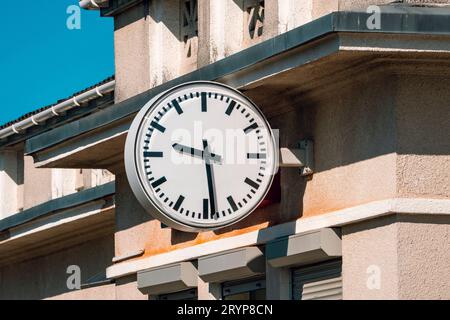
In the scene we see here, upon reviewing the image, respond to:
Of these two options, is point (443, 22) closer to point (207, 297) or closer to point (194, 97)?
point (194, 97)

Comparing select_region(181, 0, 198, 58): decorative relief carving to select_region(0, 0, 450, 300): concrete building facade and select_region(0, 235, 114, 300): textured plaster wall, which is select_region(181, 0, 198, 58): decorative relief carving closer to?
select_region(0, 0, 450, 300): concrete building facade

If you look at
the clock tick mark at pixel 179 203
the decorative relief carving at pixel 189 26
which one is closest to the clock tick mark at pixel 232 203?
the clock tick mark at pixel 179 203

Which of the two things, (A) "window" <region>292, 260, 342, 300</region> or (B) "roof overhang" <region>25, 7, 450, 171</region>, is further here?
(A) "window" <region>292, 260, 342, 300</region>

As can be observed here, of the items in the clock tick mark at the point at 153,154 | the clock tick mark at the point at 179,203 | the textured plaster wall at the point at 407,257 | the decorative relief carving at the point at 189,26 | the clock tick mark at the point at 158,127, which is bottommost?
the textured plaster wall at the point at 407,257

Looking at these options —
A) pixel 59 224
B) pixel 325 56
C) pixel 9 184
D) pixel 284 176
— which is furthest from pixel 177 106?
pixel 9 184

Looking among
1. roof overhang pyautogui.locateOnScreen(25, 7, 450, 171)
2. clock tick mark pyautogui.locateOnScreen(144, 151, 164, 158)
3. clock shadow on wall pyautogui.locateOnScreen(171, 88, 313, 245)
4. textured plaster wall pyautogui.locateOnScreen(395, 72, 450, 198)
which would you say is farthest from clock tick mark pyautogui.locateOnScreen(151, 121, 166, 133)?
textured plaster wall pyautogui.locateOnScreen(395, 72, 450, 198)

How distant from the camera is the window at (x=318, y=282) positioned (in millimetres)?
19078

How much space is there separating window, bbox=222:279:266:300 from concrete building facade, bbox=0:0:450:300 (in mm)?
21

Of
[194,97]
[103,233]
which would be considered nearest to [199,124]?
[194,97]

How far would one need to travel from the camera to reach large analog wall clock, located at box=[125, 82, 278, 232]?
62.2ft

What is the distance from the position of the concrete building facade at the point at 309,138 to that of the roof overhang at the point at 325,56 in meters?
0.02

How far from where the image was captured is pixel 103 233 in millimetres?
29359

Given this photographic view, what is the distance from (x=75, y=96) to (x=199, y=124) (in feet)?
35.4

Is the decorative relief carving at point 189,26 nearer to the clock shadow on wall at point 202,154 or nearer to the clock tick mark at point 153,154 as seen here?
the clock shadow on wall at point 202,154
